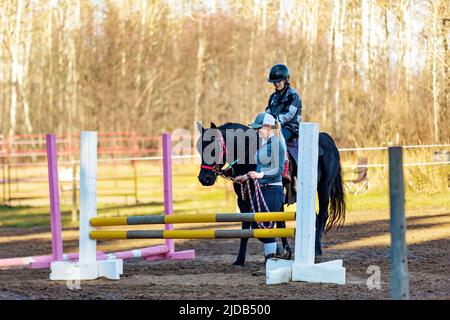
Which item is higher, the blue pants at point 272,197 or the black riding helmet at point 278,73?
the black riding helmet at point 278,73

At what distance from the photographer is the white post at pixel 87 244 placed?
895cm

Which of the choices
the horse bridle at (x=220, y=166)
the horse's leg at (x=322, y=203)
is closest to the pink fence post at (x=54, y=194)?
the horse bridle at (x=220, y=166)

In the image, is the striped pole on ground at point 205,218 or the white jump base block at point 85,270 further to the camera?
the white jump base block at point 85,270

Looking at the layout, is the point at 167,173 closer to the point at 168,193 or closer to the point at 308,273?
the point at 168,193

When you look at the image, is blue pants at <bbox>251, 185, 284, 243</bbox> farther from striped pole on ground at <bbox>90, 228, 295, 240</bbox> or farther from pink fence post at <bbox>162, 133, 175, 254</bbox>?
pink fence post at <bbox>162, 133, 175, 254</bbox>

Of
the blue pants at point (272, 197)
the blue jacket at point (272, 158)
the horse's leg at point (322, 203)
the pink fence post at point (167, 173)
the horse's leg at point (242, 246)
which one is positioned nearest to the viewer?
the blue jacket at point (272, 158)

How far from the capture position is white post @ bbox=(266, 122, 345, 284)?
802cm

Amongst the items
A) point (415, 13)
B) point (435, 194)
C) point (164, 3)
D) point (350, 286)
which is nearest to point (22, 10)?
point (164, 3)

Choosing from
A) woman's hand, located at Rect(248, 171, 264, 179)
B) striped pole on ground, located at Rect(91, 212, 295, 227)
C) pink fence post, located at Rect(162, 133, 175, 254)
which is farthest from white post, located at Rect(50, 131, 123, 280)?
pink fence post, located at Rect(162, 133, 175, 254)

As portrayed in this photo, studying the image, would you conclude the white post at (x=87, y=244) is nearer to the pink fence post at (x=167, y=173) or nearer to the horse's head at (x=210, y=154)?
the horse's head at (x=210, y=154)

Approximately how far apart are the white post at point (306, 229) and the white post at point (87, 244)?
6.01 feet

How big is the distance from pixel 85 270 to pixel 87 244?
25 centimetres

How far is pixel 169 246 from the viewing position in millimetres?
11047
